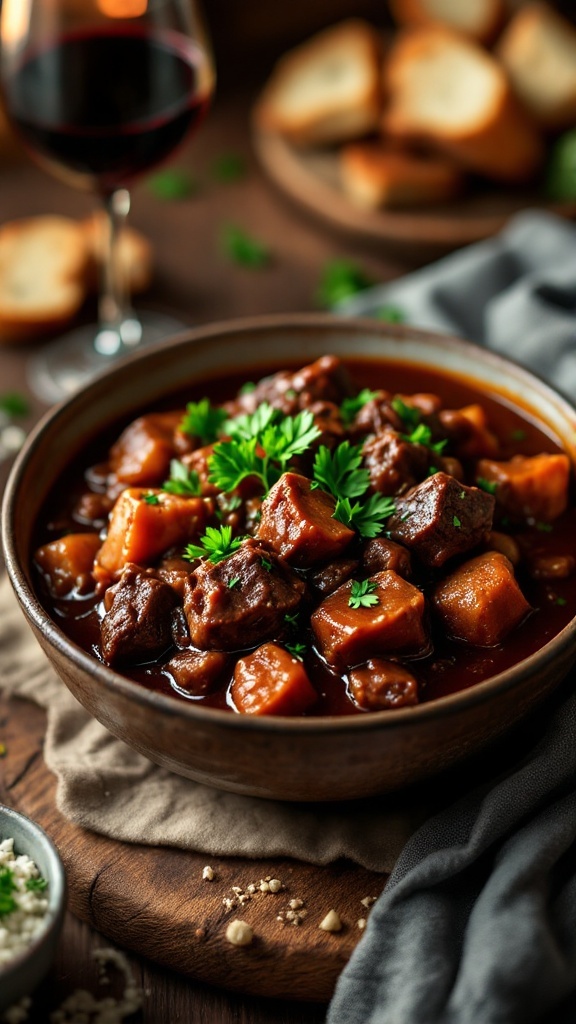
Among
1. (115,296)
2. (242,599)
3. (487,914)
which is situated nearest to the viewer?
(487,914)

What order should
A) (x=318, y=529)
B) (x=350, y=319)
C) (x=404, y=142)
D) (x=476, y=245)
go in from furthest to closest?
(x=404, y=142) < (x=476, y=245) < (x=350, y=319) < (x=318, y=529)

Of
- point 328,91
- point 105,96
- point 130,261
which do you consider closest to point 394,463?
point 105,96

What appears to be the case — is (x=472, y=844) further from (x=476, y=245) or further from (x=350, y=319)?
(x=476, y=245)

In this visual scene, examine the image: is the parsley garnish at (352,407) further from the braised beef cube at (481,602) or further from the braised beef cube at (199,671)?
the braised beef cube at (199,671)

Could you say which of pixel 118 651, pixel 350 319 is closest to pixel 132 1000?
pixel 118 651

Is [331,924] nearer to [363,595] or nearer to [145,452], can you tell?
[363,595]
